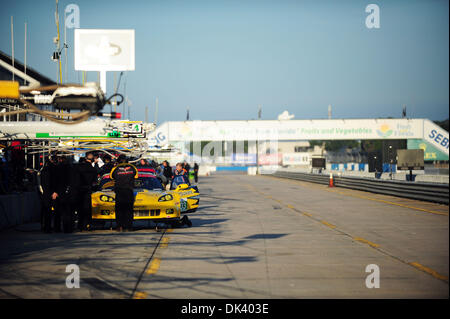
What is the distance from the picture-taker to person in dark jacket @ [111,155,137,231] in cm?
1281

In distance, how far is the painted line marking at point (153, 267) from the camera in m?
8.23

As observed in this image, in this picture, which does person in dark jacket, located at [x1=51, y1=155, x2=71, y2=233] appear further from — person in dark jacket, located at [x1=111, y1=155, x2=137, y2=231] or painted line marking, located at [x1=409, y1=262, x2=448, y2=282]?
painted line marking, located at [x1=409, y1=262, x2=448, y2=282]

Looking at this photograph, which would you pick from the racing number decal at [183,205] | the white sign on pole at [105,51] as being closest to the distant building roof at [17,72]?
the white sign on pole at [105,51]

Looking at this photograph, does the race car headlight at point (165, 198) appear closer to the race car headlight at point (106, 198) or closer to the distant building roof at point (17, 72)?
the race car headlight at point (106, 198)

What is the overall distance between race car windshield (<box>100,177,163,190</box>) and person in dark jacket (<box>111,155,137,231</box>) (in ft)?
5.09

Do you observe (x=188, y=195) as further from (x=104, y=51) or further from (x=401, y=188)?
(x=401, y=188)

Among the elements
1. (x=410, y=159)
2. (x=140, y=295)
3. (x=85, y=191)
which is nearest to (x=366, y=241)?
(x=140, y=295)

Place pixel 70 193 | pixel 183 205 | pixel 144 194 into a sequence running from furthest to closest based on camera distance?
pixel 183 205, pixel 144 194, pixel 70 193

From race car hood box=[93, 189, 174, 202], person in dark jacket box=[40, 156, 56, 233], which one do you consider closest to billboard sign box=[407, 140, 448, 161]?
race car hood box=[93, 189, 174, 202]

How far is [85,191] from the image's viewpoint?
1317 centimetres

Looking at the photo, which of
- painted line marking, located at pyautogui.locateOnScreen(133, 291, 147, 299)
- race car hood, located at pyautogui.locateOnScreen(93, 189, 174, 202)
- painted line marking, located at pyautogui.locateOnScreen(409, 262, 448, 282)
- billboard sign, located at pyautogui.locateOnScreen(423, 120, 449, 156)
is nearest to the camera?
painted line marking, located at pyautogui.locateOnScreen(133, 291, 147, 299)

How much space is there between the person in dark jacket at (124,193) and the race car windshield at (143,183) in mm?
1552

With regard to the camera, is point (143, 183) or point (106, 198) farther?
point (143, 183)

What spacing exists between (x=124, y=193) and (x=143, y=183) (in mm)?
1972
